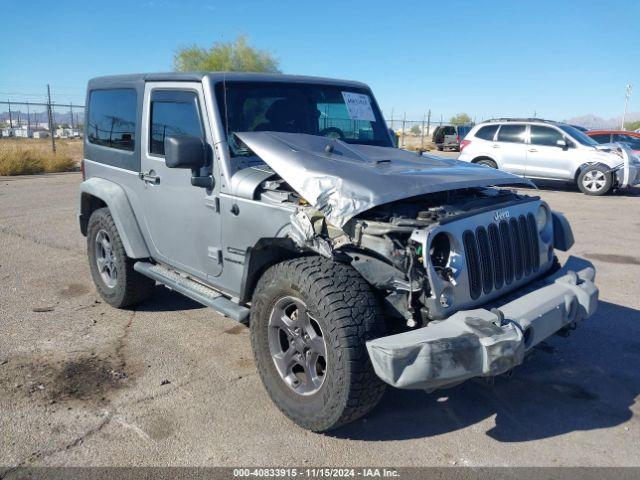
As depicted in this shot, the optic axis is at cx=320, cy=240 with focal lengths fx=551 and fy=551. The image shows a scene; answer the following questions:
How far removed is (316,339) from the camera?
3.11 meters

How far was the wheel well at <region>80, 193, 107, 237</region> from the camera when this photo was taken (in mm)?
5406

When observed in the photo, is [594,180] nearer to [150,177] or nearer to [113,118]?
[113,118]

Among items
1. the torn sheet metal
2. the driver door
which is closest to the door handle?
the driver door

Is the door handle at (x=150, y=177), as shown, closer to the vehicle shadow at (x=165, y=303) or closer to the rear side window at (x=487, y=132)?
the vehicle shadow at (x=165, y=303)

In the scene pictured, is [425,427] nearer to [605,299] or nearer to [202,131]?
[202,131]

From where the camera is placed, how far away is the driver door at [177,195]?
12.9ft

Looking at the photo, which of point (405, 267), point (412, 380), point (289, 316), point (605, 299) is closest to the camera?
point (412, 380)

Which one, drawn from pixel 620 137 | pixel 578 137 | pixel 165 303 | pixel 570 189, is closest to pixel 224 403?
pixel 165 303

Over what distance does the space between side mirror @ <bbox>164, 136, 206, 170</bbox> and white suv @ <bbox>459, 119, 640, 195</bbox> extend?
472 inches

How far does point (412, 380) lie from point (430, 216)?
0.91m

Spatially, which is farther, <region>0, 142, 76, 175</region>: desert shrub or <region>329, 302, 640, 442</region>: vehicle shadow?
<region>0, 142, 76, 175</region>: desert shrub

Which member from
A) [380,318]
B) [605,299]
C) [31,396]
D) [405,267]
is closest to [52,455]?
[31,396]

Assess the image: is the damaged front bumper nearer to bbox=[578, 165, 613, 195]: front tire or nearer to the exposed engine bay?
the exposed engine bay

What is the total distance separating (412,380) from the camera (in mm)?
2615
